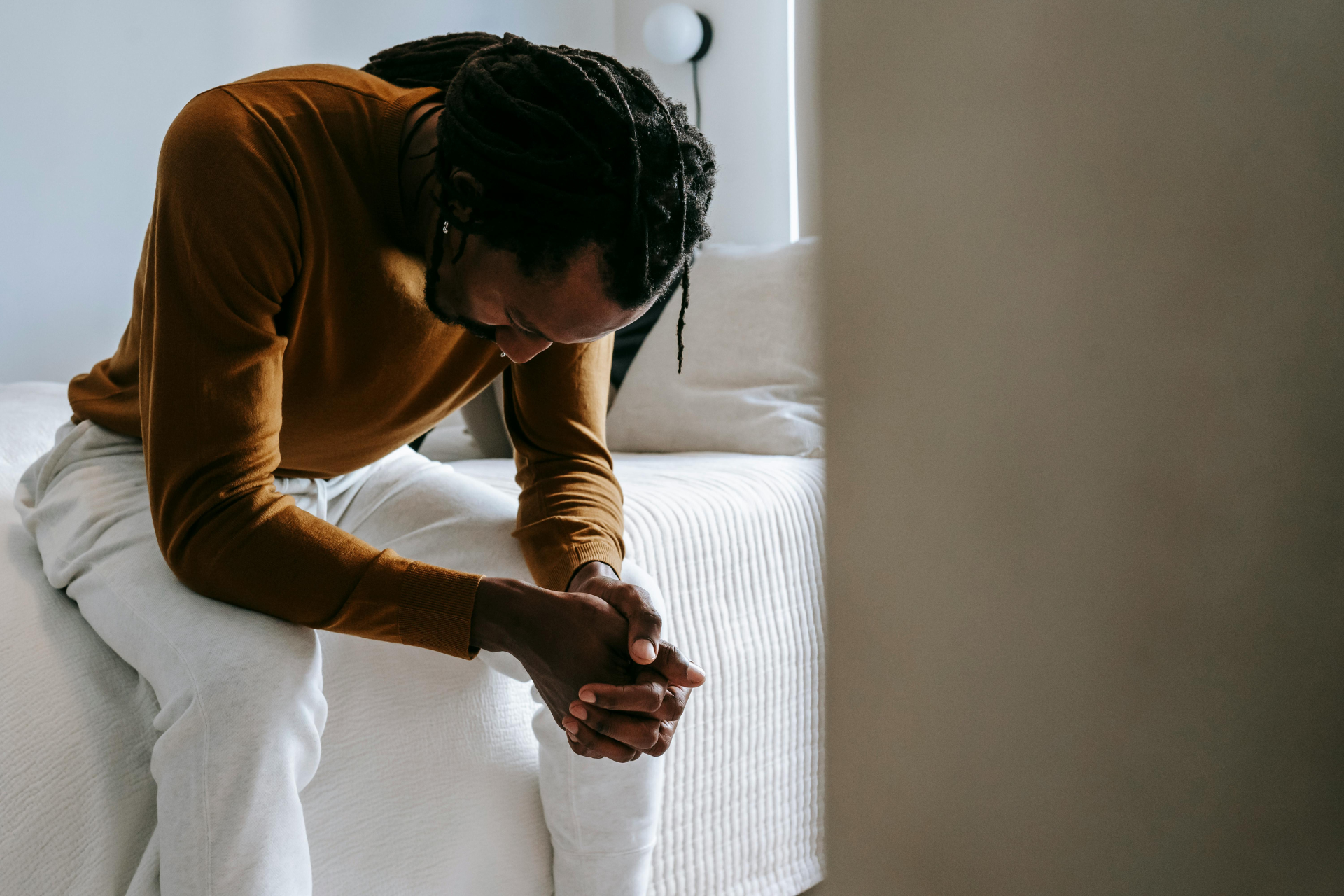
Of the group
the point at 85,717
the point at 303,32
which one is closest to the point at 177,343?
the point at 85,717

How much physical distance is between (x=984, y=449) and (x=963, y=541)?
1 cm

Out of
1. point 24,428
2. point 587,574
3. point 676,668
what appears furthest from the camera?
point 24,428

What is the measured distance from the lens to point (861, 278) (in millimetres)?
133

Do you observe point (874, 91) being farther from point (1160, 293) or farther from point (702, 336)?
point (702, 336)

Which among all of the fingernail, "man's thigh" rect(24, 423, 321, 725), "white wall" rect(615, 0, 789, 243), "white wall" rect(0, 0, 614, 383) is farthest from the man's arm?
"white wall" rect(0, 0, 614, 383)

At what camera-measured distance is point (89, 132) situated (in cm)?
201

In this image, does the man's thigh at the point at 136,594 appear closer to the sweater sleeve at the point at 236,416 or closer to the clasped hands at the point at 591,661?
the sweater sleeve at the point at 236,416

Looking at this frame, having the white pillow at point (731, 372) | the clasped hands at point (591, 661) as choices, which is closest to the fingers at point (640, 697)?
the clasped hands at point (591, 661)

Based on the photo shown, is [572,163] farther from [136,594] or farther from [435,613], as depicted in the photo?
[136,594]

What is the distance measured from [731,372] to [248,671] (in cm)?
102

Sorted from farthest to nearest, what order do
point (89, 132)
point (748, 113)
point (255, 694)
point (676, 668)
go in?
point (748, 113) → point (89, 132) → point (676, 668) → point (255, 694)

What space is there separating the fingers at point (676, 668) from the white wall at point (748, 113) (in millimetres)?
1703

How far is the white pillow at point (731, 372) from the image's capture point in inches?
58.1

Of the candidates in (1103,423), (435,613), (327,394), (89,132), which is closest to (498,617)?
(435,613)
